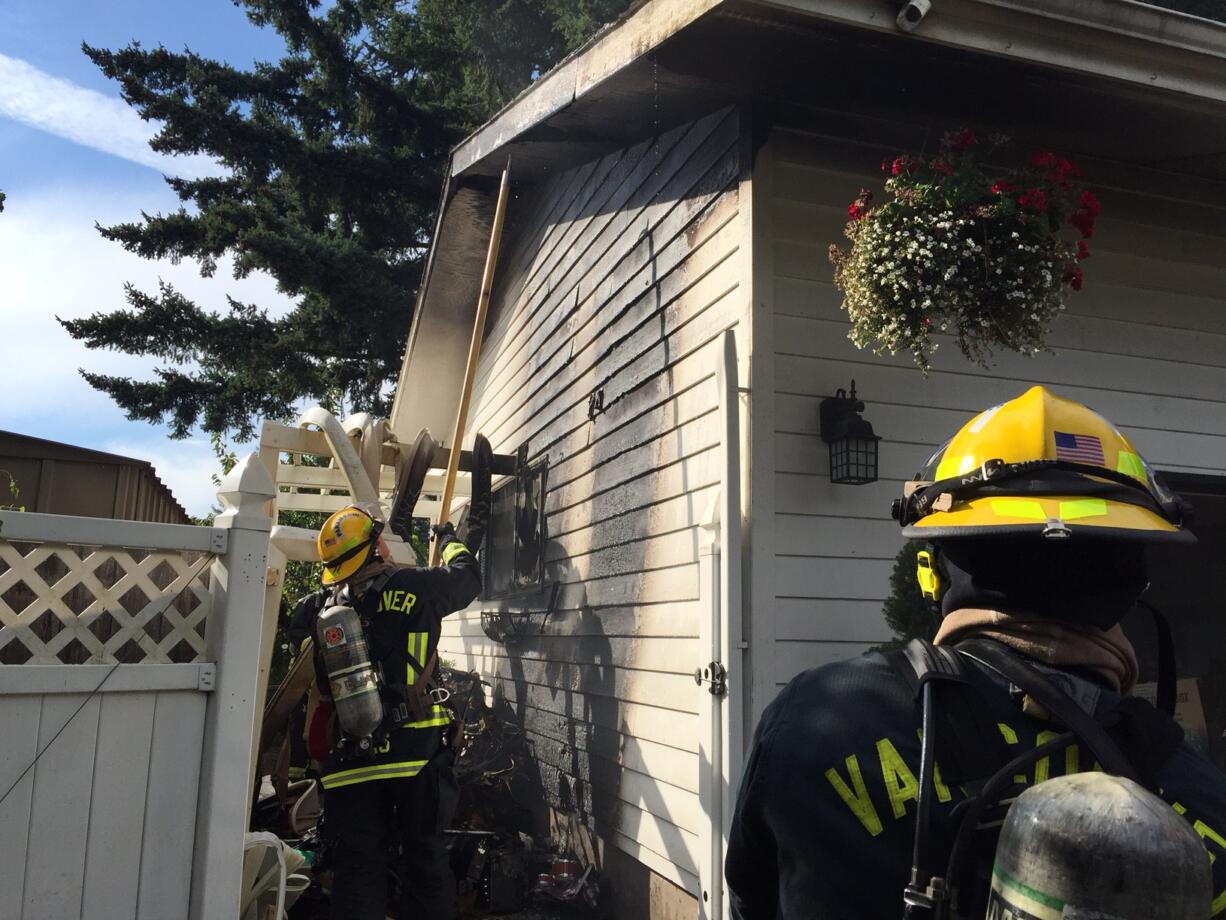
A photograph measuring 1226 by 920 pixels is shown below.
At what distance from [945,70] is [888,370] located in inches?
49.7

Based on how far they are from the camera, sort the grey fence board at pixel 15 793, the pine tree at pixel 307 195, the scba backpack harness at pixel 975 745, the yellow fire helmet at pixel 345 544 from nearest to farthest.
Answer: the scba backpack harness at pixel 975 745, the grey fence board at pixel 15 793, the yellow fire helmet at pixel 345 544, the pine tree at pixel 307 195

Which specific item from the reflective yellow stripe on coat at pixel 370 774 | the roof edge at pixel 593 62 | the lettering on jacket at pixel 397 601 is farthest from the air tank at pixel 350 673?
the roof edge at pixel 593 62

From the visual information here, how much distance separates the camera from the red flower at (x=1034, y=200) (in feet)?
11.9

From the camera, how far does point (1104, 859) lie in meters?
0.94

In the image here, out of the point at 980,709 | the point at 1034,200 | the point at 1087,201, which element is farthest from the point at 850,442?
the point at 980,709

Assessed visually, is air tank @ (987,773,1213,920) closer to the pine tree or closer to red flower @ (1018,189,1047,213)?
red flower @ (1018,189,1047,213)

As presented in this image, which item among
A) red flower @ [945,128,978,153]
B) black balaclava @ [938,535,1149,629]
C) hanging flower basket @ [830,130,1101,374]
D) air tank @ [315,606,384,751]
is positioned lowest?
air tank @ [315,606,384,751]

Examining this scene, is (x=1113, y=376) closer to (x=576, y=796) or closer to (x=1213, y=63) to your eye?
(x=1213, y=63)

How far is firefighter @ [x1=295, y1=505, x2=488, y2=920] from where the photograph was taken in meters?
4.89

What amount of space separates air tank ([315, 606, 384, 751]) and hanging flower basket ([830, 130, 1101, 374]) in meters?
2.79

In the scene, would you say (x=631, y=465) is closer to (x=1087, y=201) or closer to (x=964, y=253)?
(x=964, y=253)

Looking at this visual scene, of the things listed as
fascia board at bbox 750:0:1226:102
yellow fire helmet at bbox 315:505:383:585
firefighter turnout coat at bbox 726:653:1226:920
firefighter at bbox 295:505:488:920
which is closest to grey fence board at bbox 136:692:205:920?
firefighter at bbox 295:505:488:920

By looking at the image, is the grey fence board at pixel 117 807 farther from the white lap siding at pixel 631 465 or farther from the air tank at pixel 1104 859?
the air tank at pixel 1104 859

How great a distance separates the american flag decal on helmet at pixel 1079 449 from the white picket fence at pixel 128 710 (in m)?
3.43
